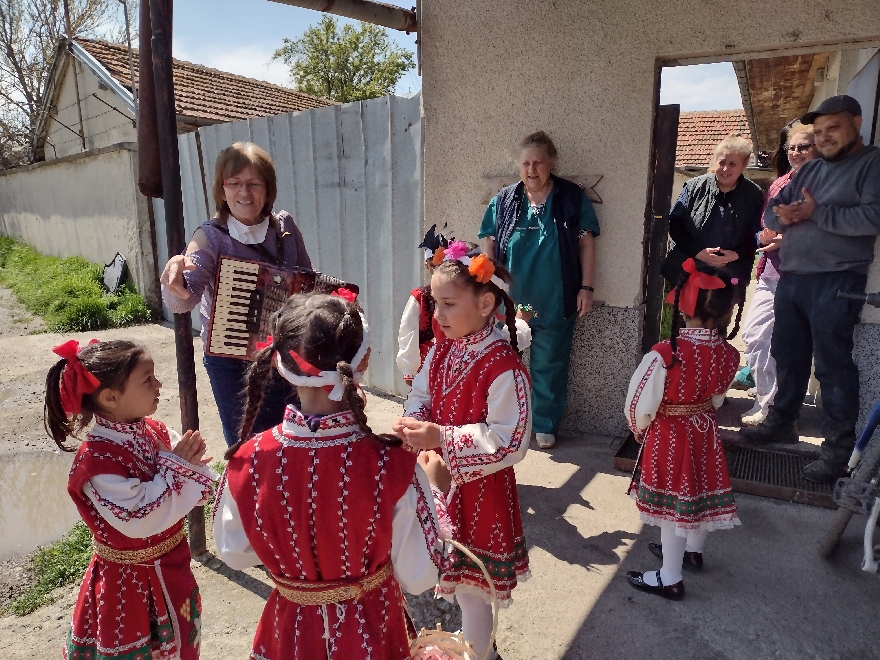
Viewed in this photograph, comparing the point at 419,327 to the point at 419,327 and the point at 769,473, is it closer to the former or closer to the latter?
the point at 419,327

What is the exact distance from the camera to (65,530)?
3410mm

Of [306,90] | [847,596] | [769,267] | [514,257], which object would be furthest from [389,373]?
[306,90]

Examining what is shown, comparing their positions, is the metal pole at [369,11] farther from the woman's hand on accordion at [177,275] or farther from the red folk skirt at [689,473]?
the red folk skirt at [689,473]

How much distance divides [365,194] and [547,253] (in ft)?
5.81

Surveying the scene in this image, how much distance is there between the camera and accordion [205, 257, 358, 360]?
2.41 m

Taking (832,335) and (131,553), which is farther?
(832,335)

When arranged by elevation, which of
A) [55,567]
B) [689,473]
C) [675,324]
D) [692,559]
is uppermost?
[675,324]

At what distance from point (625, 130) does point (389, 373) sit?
8.50 ft

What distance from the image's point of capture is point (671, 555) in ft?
8.19

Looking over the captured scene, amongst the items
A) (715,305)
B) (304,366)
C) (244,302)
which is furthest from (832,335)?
(304,366)

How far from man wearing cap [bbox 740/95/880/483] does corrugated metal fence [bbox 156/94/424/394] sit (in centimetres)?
246

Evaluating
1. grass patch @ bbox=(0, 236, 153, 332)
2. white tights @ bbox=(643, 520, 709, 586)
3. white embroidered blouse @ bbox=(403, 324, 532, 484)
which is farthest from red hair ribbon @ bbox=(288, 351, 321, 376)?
grass patch @ bbox=(0, 236, 153, 332)

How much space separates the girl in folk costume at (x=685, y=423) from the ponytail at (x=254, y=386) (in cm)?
155

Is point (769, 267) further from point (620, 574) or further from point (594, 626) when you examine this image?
point (594, 626)
